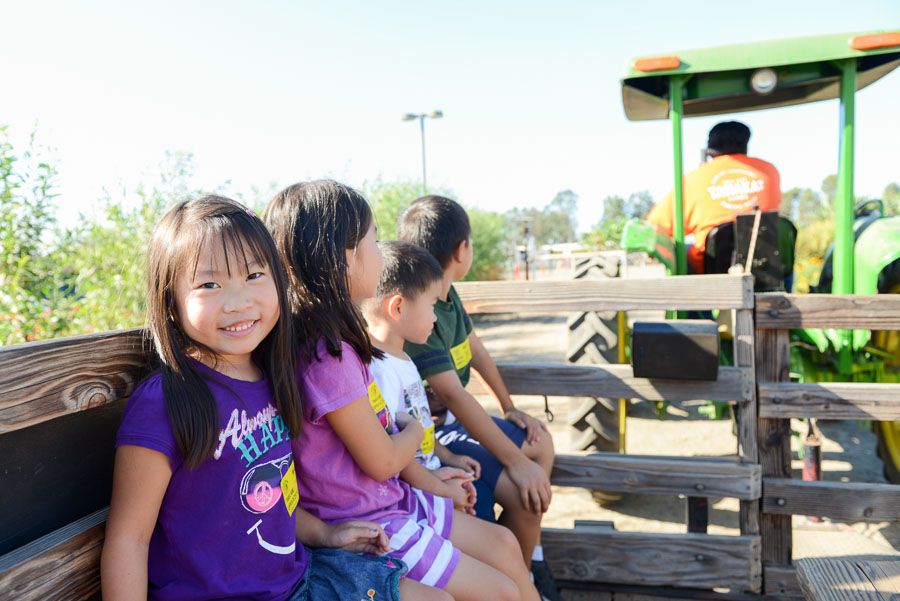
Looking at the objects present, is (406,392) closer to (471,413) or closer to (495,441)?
(471,413)

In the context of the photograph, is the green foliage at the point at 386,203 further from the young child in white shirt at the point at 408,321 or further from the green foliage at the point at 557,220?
the green foliage at the point at 557,220

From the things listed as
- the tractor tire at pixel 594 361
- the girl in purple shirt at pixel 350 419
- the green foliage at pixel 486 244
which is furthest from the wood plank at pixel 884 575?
the green foliage at pixel 486 244

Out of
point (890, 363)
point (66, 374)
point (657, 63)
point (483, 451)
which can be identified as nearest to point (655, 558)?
point (483, 451)

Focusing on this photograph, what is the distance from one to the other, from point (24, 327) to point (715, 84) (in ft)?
15.4

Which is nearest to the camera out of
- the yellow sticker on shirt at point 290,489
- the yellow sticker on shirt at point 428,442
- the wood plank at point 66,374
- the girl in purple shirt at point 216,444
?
the wood plank at point 66,374

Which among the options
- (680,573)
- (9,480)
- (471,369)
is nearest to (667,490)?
(680,573)

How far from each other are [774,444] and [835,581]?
1219mm

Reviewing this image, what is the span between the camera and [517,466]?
2074mm

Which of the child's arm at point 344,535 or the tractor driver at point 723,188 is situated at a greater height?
the tractor driver at point 723,188

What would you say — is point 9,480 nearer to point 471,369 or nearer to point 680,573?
point 471,369

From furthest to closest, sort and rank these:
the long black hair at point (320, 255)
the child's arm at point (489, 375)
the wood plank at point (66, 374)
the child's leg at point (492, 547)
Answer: the child's arm at point (489, 375), the child's leg at point (492, 547), the long black hair at point (320, 255), the wood plank at point (66, 374)

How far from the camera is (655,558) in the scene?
2.40m

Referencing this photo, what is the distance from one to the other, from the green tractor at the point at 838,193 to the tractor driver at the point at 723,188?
188mm

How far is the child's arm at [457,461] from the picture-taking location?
199 centimetres
